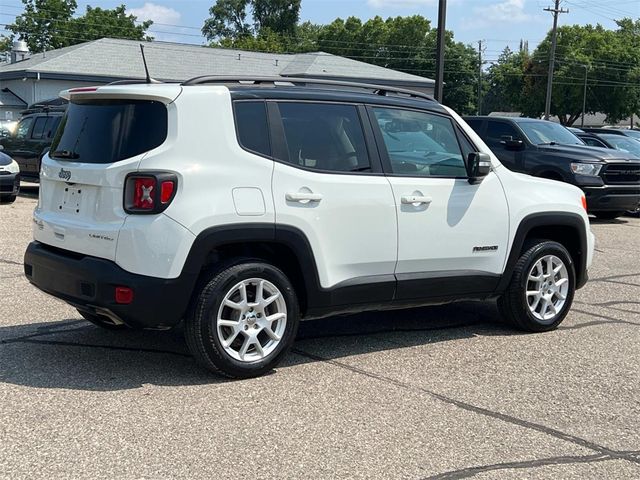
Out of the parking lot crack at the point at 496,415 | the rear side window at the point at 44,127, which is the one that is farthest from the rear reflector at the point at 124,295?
the rear side window at the point at 44,127

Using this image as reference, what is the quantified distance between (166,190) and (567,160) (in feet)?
37.7

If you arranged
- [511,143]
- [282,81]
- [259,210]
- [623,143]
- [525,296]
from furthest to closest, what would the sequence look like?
[623,143] → [511,143] → [525,296] → [282,81] → [259,210]

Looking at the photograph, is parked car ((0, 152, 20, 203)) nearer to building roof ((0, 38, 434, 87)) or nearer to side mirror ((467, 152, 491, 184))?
side mirror ((467, 152, 491, 184))

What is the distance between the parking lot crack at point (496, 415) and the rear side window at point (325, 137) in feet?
4.57

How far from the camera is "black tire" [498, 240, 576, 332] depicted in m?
6.68

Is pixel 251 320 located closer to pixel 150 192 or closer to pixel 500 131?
pixel 150 192

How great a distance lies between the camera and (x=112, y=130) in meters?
5.24

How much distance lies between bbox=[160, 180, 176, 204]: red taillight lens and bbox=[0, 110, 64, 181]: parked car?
13651mm

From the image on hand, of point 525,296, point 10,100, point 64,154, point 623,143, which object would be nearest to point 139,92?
point 64,154

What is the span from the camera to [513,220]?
258 inches

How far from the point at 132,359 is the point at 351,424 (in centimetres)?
191

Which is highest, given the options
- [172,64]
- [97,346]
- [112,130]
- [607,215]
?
[172,64]

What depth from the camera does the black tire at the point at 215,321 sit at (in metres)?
5.10

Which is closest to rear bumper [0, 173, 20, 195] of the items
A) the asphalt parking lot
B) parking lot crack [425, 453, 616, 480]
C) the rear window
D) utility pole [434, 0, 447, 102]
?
the asphalt parking lot
